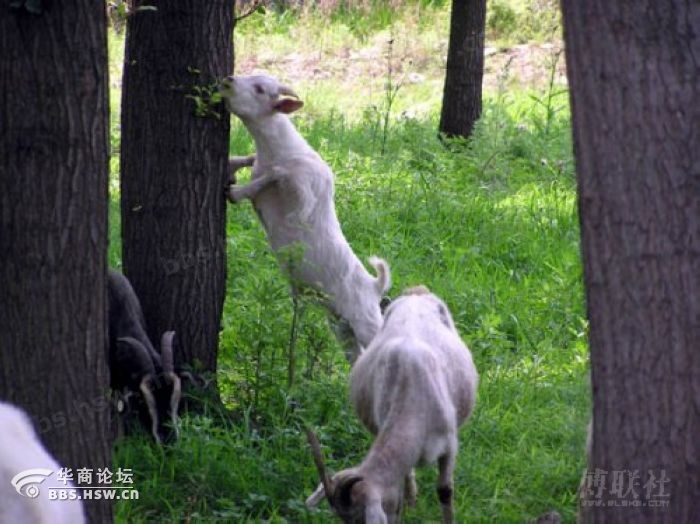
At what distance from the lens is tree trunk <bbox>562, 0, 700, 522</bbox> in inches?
138

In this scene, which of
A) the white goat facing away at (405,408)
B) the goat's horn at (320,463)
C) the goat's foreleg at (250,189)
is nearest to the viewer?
the goat's horn at (320,463)

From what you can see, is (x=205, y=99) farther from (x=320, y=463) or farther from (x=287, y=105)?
(x=320, y=463)

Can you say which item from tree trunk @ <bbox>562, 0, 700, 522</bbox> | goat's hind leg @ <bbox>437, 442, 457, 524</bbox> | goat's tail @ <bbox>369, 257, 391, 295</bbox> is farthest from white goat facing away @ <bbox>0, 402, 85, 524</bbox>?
goat's tail @ <bbox>369, 257, 391, 295</bbox>

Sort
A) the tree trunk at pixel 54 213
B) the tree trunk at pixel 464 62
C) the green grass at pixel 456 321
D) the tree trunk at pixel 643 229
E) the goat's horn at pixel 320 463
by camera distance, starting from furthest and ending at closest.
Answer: the tree trunk at pixel 464 62, the green grass at pixel 456 321, the goat's horn at pixel 320 463, the tree trunk at pixel 54 213, the tree trunk at pixel 643 229

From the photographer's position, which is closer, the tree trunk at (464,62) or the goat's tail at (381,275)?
the goat's tail at (381,275)

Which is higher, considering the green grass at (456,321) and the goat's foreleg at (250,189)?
the goat's foreleg at (250,189)

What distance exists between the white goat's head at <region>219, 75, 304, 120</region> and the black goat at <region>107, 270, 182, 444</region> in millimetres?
1047

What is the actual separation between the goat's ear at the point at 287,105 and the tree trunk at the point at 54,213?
2.72 m

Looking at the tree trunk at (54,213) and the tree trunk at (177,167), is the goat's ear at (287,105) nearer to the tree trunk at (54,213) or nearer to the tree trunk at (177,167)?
the tree trunk at (177,167)

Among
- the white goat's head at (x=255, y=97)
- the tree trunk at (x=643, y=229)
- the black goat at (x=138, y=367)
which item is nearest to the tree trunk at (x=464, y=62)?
the white goat's head at (x=255, y=97)

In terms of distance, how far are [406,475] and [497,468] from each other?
119 centimetres

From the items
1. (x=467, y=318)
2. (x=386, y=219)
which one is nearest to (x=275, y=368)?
(x=467, y=318)

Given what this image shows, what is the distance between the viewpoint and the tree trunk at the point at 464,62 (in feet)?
38.8

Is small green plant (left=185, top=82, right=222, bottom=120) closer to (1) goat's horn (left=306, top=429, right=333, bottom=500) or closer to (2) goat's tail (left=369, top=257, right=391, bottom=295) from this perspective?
(2) goat's tail (left=369, top=257, right=391, bottom=295)
